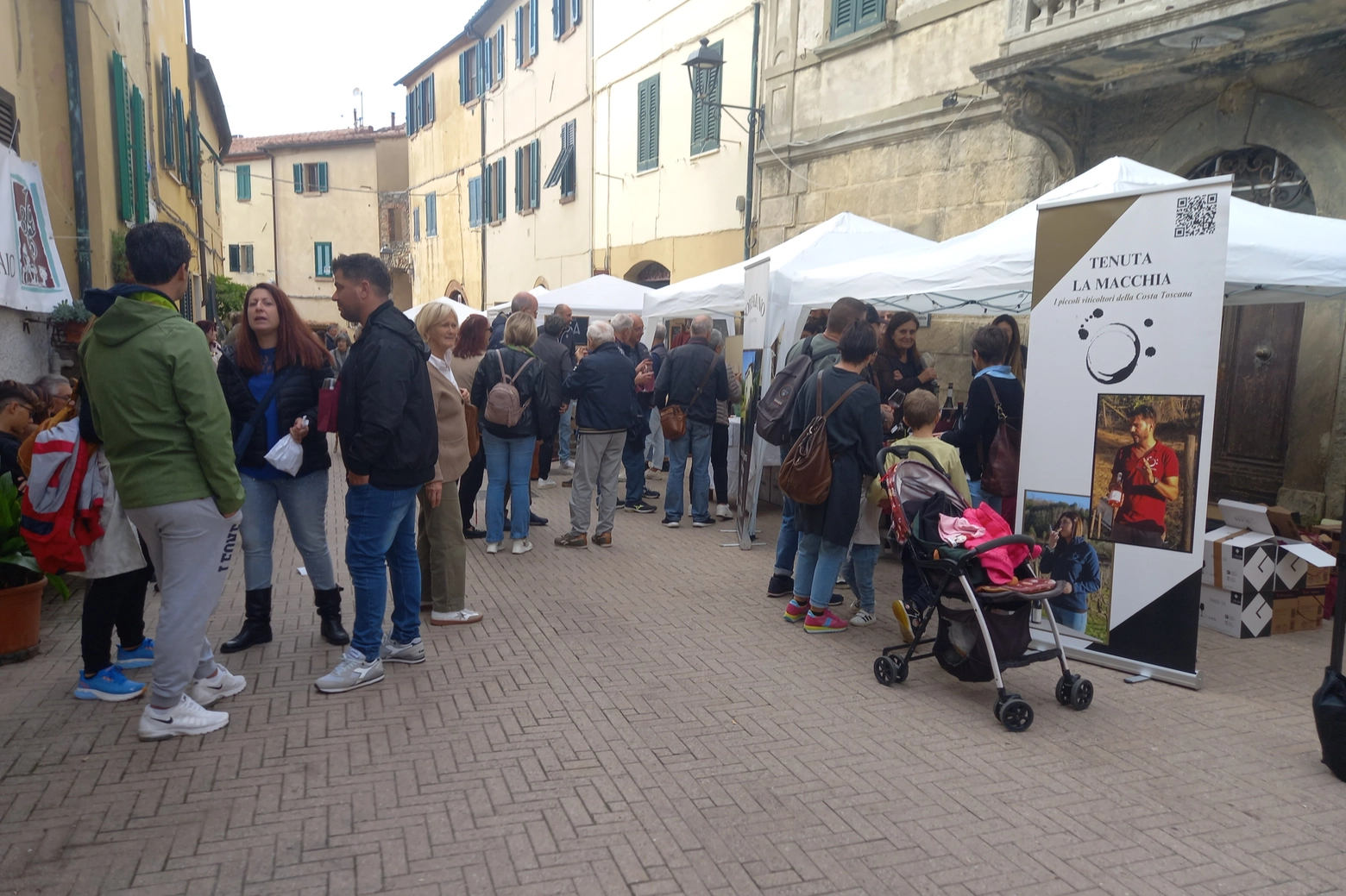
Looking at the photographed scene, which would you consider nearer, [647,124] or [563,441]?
[563,441]

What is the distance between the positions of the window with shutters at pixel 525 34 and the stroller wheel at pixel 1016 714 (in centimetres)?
2223

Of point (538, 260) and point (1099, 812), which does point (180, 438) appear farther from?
point (538, 260)

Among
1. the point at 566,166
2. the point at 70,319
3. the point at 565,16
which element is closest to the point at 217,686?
the point at 70,319

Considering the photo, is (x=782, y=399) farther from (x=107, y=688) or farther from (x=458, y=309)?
(x=458, y=309)

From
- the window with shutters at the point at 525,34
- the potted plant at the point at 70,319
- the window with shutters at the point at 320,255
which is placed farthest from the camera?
the window with shutters at the point at 320,255

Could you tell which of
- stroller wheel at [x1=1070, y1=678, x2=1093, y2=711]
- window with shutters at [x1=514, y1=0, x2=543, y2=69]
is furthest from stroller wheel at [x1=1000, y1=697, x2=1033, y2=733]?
window with shutters at [x1=514, y1=0, x2=543, y2=69]

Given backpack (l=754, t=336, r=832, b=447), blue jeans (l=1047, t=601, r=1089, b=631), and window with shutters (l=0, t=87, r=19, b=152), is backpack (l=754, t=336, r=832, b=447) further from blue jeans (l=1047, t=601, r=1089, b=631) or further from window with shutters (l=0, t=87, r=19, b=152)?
window with shutters (l=0, t=87, r=19, b=152)

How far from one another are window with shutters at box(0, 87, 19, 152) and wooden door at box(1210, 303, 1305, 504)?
10.2 m

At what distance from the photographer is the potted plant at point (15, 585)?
4.57 metres

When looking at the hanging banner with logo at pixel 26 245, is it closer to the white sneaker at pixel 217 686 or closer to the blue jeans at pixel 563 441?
the white sneaker at pixel 217 686

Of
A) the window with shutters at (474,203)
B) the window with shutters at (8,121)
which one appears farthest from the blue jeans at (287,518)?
the window with shutters at (474,203)

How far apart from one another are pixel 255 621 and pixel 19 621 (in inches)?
43.1

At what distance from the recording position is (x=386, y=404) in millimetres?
4125

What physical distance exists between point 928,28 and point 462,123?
68.6 ft
